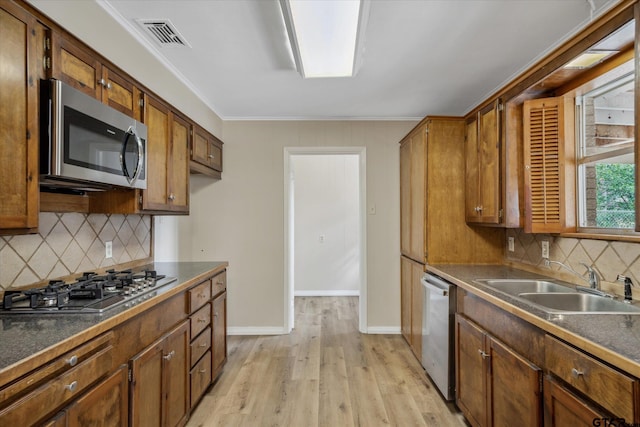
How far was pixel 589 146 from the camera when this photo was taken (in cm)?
196

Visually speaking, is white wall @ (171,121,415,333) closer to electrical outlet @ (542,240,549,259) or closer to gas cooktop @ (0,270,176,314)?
electrical outlet @ (542,240,549,259)

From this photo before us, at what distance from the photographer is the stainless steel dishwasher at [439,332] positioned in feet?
7.13

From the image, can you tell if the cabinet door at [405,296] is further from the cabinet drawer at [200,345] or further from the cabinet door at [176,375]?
the cabinet door at [176,375]

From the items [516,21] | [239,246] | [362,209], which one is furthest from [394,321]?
[516,21]

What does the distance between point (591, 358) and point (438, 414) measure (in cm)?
140

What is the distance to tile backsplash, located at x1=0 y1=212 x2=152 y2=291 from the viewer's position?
4.75 feet

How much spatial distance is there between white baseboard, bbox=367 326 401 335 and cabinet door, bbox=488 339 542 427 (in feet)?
6.18

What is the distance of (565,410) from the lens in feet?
3.78

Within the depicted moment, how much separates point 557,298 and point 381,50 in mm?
1933

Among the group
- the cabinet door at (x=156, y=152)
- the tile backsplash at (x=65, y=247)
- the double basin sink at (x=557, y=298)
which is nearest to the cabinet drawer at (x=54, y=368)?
the tile backsplash at (x=65, y=247)

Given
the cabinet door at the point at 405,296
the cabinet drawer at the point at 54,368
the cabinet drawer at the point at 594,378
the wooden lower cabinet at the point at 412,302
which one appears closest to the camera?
the cabinet drawer at the point at 54,368

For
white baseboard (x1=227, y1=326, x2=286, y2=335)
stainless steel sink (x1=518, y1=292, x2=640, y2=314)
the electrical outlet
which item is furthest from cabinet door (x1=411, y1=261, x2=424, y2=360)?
white baseboard (x1=227, y1=326, x2=286, y2=335)

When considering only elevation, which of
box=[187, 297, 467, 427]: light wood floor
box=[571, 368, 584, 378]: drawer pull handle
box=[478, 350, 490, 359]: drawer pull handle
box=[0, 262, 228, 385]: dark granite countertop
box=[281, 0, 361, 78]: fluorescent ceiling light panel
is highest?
box=[281, 0, 361, 78]: fluorescent ceiling light panel

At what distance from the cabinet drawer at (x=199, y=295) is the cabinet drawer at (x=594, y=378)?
1.88 meters
